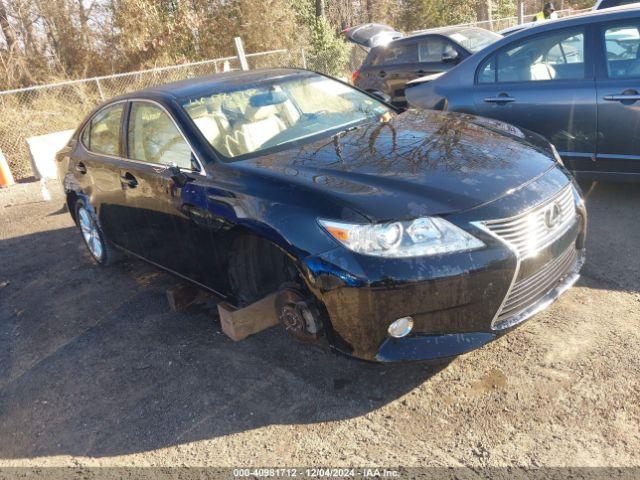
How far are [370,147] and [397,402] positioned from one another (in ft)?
4.82

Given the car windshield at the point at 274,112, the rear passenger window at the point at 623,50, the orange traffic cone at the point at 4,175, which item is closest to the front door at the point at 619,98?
the rear passenger window at the point at 623,50

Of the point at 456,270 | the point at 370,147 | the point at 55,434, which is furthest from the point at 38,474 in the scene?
the point at 370,147

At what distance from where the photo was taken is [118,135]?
166 inches

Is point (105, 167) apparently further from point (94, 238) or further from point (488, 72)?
point (488, 72)

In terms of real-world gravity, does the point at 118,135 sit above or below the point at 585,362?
above

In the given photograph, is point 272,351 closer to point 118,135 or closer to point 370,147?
point 370,147

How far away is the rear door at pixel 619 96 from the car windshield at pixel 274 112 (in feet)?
6.16

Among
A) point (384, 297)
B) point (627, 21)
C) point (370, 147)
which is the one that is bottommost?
point (384, 297)

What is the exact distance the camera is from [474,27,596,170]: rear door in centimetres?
466

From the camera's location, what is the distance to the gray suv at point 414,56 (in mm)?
8539

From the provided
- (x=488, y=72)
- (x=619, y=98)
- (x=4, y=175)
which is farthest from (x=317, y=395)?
(x=4, y=175)

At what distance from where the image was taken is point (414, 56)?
886cm

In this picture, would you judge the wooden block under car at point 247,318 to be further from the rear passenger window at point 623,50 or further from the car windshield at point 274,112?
the rear passenger window at point 623,50

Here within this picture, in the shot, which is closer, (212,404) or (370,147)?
(212,404)
